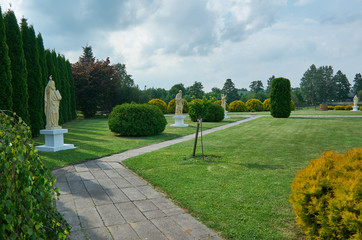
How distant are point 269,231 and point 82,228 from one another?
7.73ft

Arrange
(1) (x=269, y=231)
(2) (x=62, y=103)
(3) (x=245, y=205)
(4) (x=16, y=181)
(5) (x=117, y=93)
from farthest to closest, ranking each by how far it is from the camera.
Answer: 1. (5) (x=117, y=93)
2. (2) (x=62, y=103)
3. (3) (x=245, y=205)
4. (1) (x=269, y=231)
5. (4) (x=16, y=181)

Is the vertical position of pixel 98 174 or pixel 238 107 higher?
pixel 238 107

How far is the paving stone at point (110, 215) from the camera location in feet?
10.7

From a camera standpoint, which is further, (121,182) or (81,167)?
(81,167)

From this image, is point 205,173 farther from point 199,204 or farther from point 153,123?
point 153,123

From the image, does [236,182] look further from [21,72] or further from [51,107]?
[21,72]

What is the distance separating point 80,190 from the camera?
451 cm

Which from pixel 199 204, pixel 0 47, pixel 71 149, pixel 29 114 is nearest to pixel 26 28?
pixel 0 47

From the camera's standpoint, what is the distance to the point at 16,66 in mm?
10883

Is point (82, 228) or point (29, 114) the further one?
point (29, 114)

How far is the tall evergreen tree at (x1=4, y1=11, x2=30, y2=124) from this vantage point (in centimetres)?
1071

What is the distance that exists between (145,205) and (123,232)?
2.76ft

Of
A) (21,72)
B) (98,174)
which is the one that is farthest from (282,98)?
(98,174)

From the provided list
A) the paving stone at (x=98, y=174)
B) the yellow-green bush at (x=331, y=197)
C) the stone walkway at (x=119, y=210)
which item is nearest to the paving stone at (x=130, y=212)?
the stone walkway at (x=119, y=210)
